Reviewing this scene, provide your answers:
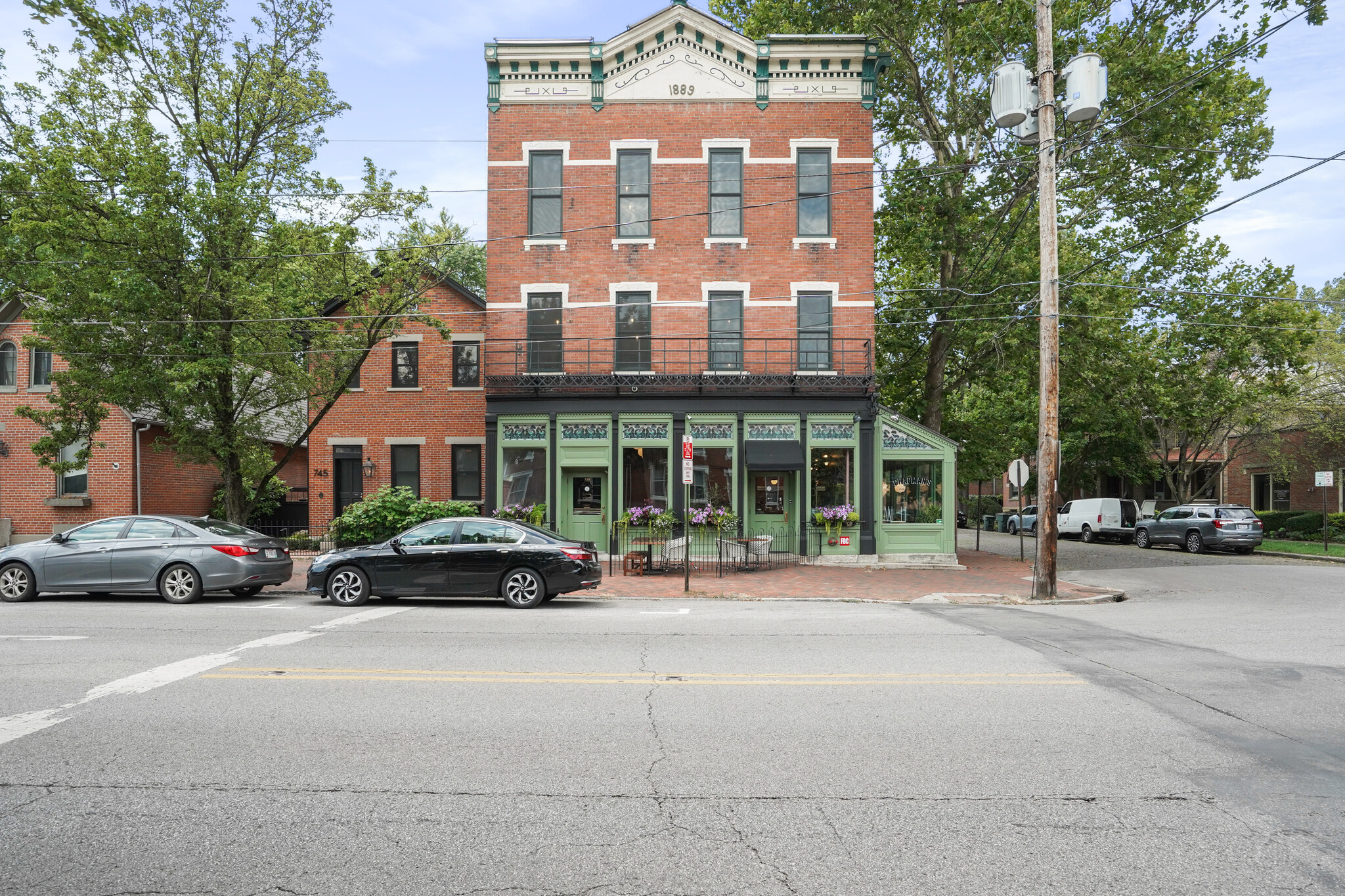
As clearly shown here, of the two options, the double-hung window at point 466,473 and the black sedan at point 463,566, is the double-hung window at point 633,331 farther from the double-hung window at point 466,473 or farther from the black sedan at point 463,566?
the black sedan at point 463,566

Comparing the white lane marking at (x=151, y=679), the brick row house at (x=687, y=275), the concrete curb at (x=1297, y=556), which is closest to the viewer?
the white lane marking at (x=151, y=679)

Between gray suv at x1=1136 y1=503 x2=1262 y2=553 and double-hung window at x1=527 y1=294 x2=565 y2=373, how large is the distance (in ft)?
73.1

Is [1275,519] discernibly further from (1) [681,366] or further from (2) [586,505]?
(2) [586,505]

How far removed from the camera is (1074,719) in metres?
6.05

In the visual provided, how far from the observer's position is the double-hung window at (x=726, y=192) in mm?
21156

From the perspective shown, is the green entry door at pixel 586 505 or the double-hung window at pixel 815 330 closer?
the green entry door at pixel 586 505

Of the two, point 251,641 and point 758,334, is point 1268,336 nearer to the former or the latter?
point 758,334

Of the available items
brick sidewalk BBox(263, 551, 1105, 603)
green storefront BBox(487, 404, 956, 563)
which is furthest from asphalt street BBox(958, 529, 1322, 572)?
green storefront BBox(487, 404, 956, 563)

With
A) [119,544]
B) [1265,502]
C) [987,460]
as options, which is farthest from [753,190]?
[1265,502]

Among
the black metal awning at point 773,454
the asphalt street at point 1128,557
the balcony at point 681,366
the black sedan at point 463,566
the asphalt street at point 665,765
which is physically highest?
the balcony at point 681,366

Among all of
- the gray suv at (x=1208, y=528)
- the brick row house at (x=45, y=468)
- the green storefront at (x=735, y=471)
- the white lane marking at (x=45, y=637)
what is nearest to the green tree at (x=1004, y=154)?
the green storefront at (x=735, y=471)

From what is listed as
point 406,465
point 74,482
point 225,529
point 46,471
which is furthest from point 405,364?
point 46,471

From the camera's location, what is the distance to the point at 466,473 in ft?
80.0

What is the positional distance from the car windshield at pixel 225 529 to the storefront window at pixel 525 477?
7.54 meters
